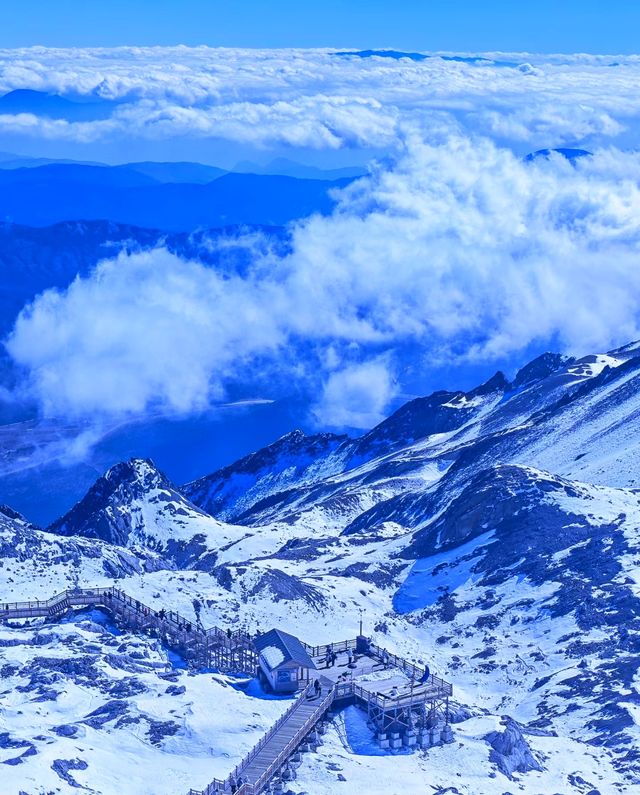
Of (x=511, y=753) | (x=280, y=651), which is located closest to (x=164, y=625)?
(x=280, y=651)

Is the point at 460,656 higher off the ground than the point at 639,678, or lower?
higher

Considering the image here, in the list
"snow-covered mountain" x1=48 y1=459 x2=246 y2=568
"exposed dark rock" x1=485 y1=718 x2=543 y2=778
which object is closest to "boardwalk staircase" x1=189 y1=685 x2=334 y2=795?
"exposed dark rock" x1=485 y1=718 x2=543 y2=778

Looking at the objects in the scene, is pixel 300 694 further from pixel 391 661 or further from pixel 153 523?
pixel 153 523

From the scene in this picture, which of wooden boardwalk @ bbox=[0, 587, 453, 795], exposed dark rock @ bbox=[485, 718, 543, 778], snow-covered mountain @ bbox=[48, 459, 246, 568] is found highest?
snow-covered mountain @ bbox=[48, 459, 246, 568]

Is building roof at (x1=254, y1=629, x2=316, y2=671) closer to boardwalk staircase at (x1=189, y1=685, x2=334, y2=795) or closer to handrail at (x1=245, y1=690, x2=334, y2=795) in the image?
boardwalk staircase at (x1=189, y1=685, x2=334, y2=795)

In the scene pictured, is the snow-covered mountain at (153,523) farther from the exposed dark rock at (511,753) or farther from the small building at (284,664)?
the exposed dark rock at (511,753)

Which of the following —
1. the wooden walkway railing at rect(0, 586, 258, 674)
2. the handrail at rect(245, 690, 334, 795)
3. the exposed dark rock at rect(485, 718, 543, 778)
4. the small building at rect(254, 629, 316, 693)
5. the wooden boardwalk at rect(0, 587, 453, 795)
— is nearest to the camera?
the handrail at rect(245, 690, 334, 795)

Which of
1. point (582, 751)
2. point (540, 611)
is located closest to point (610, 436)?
point (540, 611)

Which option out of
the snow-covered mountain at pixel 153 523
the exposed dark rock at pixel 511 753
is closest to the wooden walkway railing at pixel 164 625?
the exposed dark rock at pixel 511 753

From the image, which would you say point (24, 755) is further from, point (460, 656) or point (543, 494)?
point (543, 494)
